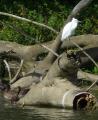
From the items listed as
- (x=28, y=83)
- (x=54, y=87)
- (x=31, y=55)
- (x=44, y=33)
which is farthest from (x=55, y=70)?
(x=44, y=33)

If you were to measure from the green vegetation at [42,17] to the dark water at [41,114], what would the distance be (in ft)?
26.0

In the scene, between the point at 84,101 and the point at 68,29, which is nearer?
the point at 84,101

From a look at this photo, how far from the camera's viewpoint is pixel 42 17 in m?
22.4

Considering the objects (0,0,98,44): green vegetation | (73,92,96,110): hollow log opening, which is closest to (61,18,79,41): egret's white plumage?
(73,92,96,110): hollow log opening

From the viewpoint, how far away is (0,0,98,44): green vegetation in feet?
68.7

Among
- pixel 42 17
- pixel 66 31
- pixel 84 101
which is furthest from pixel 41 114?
pixel 42 17

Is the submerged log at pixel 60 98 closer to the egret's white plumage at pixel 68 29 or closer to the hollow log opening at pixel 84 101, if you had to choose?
the hollow log opening at pixel 84 101

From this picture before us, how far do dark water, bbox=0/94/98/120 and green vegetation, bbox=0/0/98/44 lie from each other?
7.91m

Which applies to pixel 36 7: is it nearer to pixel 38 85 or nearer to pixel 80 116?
pixel 38 85

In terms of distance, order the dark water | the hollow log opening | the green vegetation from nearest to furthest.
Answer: the dark water
the hollow log opening
the green vegetation

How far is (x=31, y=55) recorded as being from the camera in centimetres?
1661

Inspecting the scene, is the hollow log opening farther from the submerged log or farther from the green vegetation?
the green vegetation

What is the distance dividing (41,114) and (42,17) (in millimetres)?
10560

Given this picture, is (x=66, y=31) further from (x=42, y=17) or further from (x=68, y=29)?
(x=42, y=17)
